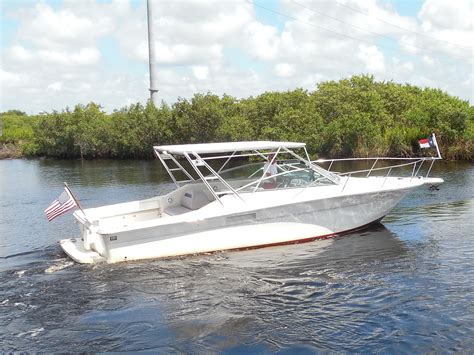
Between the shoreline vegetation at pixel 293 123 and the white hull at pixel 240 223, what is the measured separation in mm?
22560

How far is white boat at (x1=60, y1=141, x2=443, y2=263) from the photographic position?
37.7ft

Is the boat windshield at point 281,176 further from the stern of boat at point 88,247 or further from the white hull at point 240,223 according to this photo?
the stern of boat at point 88,247

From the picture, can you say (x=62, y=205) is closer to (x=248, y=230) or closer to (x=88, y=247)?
(x=88, y=247)

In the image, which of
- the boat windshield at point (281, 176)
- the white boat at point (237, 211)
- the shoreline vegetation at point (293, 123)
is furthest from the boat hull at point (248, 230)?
the shoreline vegetation at point (293, 123)

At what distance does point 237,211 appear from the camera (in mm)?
12023

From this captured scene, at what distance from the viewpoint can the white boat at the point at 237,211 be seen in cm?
1150

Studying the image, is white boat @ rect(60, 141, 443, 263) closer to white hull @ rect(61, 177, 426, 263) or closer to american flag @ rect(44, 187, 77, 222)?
white hull @ rect(61, 177, 426, 263)

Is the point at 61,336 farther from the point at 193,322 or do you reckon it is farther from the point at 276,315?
the point at 276,315

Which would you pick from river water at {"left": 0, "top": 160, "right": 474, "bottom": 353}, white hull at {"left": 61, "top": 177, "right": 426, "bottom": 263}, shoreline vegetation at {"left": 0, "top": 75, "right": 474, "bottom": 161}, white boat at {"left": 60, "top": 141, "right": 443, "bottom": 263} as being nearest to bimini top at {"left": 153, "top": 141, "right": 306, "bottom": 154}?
white boat at {"left": 60, "top": 141, "right": 443, "bottom": 263}

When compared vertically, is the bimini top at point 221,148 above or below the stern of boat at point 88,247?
above

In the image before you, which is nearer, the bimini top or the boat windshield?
the bimini top

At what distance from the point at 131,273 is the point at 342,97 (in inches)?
1554

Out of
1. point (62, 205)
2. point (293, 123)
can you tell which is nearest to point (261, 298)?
point (62, 205)

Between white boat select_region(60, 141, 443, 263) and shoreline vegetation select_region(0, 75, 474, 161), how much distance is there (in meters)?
22.8
